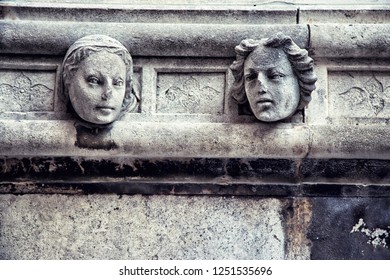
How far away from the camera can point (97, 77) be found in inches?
120

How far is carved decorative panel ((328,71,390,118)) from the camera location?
3.21 m

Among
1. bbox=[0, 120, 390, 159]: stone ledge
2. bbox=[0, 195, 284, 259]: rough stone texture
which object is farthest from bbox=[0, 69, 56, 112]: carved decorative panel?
bbox=[0, 195, 284, 259]: rough stone texture

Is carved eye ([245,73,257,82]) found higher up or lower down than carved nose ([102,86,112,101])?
higher up

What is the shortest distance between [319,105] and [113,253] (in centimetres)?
90

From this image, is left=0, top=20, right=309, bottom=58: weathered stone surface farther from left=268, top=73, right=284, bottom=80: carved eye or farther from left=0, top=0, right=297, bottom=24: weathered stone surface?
left=268, top=73, right=284, bottom=80: carved eye

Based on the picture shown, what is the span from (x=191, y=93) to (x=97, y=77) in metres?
0.37

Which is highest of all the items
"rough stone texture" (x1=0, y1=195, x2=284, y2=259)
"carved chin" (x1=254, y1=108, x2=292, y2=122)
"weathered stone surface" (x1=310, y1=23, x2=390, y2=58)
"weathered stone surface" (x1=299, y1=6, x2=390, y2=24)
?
"weathered stone surface" (x1=299, y1=6, x2=390, y2=24)

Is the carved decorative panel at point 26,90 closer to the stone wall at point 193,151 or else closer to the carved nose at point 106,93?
the stone wall at point 193,151

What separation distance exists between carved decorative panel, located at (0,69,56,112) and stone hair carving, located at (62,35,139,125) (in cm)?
12

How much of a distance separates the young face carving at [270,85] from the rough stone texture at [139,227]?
0.33 metres

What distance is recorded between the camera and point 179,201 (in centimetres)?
315

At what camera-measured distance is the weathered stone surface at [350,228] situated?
10.2ft

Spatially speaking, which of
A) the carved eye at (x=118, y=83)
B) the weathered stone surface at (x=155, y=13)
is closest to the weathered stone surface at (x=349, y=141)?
the weathered stone surface at (x=155, y=13)

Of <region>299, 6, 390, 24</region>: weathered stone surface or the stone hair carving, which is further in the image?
<region>299, 6, 390, 24</region>: weathered stone surface
